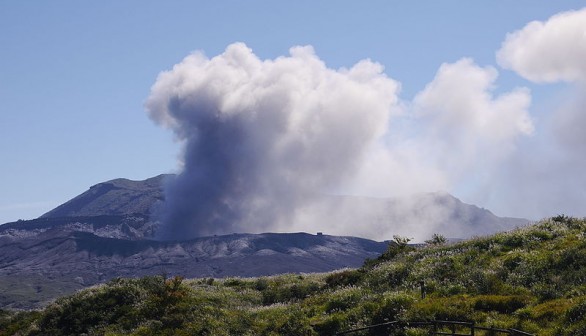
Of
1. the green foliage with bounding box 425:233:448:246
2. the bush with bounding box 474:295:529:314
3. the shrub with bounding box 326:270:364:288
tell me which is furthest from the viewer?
the green foliage with bounding box 425:233:448:246

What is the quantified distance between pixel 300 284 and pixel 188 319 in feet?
34.0

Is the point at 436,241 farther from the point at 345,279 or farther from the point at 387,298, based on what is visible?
the point at 387,298

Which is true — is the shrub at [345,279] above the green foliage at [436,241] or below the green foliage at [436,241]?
below

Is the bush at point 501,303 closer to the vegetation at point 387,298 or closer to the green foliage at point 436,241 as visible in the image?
the vegetation at point 387,298

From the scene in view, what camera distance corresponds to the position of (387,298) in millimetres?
27047

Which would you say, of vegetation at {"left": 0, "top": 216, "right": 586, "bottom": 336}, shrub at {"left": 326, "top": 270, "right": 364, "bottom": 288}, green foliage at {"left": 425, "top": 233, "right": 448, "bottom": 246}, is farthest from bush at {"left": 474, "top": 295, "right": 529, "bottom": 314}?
green foliage at {"left": 425, "top": 233, "right": 448, "bottom": 246}

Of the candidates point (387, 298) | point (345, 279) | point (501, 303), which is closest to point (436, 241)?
point (345, 279)

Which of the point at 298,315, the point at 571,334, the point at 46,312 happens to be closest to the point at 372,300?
the point at 298,315

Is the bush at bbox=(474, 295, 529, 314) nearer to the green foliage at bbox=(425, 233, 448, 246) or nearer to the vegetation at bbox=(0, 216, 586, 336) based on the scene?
the vegetation at bbox=(0, 216, 586, 336)

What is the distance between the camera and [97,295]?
3544 centimetres

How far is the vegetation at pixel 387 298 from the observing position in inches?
955

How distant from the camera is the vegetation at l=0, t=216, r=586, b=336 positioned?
24250mm

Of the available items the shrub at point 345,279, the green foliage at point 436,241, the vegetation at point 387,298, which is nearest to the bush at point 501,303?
the vegetation at point 387,298

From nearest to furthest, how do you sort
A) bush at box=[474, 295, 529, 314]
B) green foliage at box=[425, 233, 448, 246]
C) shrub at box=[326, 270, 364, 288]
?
bush at box=[474, 295, 529, 314] < shrub at box=[326, 270, 364, 288] < green foliage at box=[425, 233, 448, 246]
